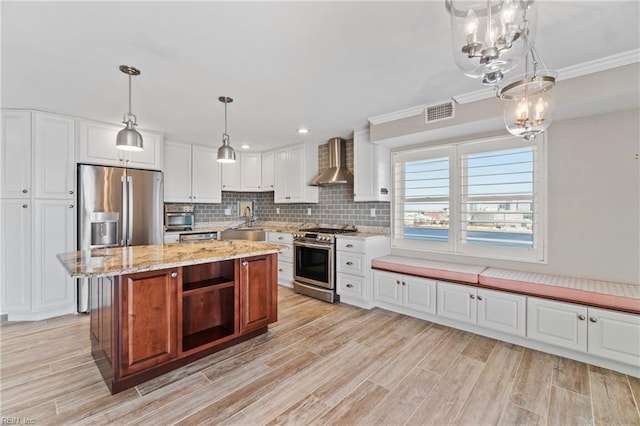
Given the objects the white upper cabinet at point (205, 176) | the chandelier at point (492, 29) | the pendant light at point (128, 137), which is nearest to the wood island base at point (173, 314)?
the pendant light at point (128, 137)

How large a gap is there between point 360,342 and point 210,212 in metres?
3.99

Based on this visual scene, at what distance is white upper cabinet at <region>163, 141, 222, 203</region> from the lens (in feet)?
15.3

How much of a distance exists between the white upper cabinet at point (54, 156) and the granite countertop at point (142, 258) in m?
1.64

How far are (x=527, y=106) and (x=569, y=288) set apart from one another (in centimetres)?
165

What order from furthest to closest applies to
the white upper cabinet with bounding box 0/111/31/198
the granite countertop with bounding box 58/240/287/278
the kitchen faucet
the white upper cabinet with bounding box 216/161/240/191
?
the kitchen faucet < the white upper cabinet with bounding box 216/161/240/191 < the white upper cabinet with bounding box 0/111/31/198 < the granite countertop with bounding box 58/240/287/278

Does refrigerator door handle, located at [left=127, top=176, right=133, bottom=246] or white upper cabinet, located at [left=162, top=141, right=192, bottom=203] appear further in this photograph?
white upper cabinet, located at [left=162, top=141, right=192, bottom=203]

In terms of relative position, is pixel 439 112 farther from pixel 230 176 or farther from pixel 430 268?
pixel 230 176

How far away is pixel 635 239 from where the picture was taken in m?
2.47

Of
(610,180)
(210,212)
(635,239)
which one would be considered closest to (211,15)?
(610,180)

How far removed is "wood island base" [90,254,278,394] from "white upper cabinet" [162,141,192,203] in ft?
8.48

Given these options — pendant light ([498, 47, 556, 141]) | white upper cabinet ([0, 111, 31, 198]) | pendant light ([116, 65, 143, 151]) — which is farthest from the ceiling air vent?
white upper cabinet ([0, 111, 31, 198])

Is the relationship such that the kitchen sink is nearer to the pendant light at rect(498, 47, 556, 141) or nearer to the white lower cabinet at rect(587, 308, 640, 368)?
the pendant light at rect(498, 47, 556, 141)

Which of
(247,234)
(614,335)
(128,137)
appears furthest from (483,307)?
(247,234)

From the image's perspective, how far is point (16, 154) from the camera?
3.21 meters
